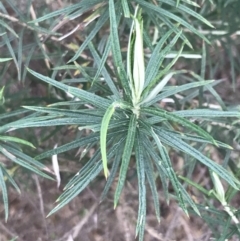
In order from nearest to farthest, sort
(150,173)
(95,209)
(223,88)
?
(150,173), (95,209), (223,88)

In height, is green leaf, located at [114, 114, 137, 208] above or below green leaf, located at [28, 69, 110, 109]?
below

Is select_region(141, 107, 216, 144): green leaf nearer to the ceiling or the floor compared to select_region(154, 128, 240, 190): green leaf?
nearer to the ceiling

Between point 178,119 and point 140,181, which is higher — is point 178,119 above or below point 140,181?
above

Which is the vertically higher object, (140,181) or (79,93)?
(79,93)

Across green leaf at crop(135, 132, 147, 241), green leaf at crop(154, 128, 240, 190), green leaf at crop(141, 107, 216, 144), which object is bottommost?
green leaf at crop(135, 132, 147, 241)

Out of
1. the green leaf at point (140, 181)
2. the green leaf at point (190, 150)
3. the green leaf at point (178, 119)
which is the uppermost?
the green leaf at point (178, 119)

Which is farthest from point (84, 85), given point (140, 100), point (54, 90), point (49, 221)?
point (49, 221)

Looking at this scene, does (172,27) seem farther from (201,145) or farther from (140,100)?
(201,145)

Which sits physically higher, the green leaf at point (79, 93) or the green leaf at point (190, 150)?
the green leaf at point (79, 93)

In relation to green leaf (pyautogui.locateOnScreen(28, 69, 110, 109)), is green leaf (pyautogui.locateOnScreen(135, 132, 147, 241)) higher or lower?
lower

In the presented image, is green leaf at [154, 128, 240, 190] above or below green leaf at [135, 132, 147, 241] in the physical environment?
above

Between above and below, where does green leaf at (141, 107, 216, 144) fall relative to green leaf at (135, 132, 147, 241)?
above
